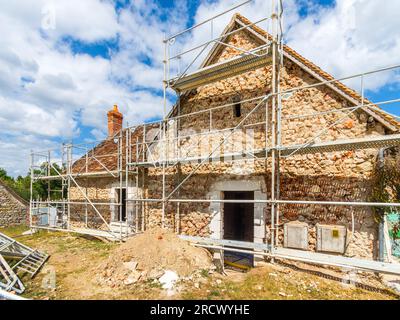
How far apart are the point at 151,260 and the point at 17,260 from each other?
428 cm

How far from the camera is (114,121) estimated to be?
13.1 m

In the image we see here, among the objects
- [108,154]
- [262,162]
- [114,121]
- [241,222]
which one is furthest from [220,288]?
[114,121]

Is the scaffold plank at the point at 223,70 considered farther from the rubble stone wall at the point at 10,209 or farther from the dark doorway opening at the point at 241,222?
the rubble stone wall at the point at 10,209

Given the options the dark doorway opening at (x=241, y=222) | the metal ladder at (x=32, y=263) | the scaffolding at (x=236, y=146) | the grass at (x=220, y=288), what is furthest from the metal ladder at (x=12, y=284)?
the dark doorway opening at (x=241, y=222)

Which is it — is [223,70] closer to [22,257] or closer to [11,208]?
[22,257]

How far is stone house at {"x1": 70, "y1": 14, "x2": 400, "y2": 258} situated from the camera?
17.6ft

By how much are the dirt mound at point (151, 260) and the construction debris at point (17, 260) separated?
192 centimetres

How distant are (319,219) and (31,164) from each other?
42.3ft

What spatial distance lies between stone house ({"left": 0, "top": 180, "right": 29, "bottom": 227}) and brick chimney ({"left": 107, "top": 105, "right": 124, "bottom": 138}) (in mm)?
9233

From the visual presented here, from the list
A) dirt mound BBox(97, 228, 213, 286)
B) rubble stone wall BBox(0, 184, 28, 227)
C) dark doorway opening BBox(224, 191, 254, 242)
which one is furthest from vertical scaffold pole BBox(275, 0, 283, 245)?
rubble stone wall BBox(0, 184, 28, 227)

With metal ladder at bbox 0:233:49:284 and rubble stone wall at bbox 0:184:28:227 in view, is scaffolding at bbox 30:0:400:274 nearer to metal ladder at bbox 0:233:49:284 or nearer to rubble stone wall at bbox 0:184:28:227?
metal ladder at bbox 0:233:49:284

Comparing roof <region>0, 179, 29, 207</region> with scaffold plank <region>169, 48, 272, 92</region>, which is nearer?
scaffold plank <region>169, 48, 272, 92</region>

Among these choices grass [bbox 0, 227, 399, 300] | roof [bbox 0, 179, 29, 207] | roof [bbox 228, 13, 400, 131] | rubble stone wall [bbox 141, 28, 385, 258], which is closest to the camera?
grass [bbox 0, 227, 399, 300]
